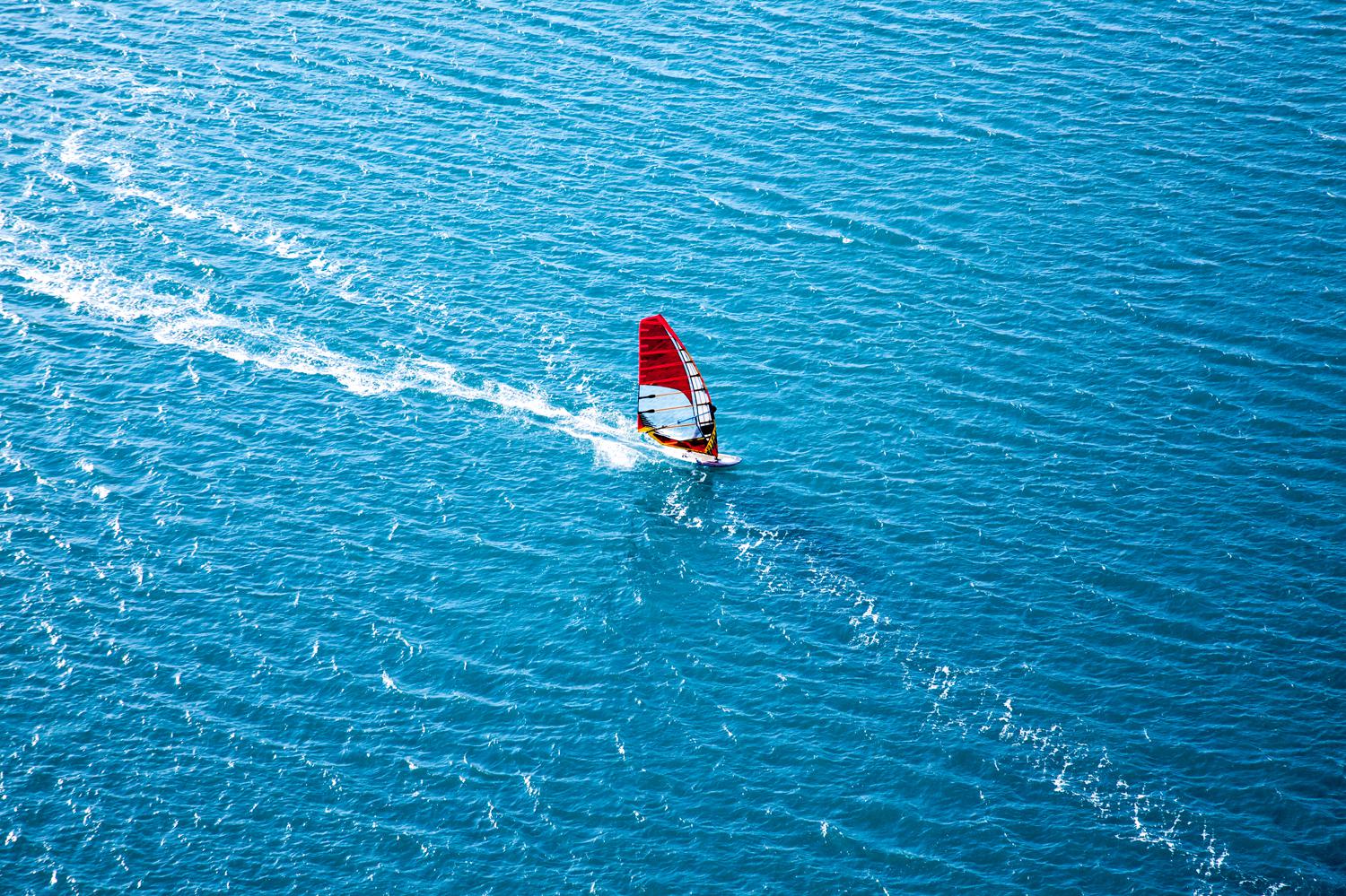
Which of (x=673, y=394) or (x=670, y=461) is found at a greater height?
(x=673, y=394)

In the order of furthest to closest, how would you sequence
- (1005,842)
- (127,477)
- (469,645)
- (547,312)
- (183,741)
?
(547,312) → (127,477) → (469,645) → (183,741) → (1005,842)

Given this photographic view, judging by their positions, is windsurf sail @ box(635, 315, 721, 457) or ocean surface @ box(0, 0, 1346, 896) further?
windsurf sail @ box(635, 315, 721, 457)

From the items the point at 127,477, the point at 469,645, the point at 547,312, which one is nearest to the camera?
the point at 469,645

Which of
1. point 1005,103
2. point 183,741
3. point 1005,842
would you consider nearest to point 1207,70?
point 1005,103

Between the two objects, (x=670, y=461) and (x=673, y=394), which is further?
(x=670, y=461)

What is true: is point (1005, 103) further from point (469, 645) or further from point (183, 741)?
point (183, 741)
